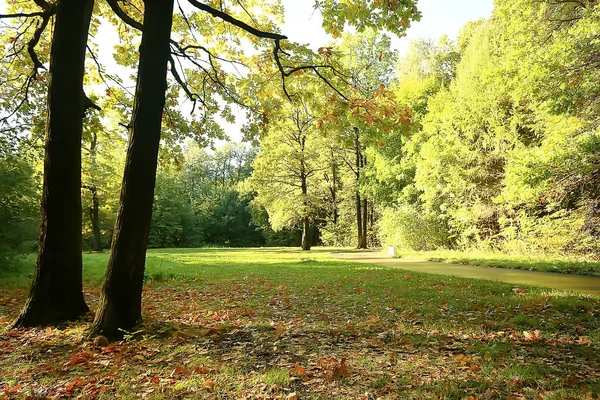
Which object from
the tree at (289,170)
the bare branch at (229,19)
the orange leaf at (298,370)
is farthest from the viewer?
the tree at (289,170)

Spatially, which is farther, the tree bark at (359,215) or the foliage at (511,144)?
the tree bark at (359,215)

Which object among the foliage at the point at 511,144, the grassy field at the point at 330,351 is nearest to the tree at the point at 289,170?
the foliage at the point at 511,144

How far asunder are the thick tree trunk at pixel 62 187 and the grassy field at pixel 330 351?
0.41 m

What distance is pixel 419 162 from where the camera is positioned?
1911 cm

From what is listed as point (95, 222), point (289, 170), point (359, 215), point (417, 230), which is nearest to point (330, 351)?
point (417, 230)

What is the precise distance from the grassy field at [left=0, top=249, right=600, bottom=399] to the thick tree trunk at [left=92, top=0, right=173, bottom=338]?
363mm

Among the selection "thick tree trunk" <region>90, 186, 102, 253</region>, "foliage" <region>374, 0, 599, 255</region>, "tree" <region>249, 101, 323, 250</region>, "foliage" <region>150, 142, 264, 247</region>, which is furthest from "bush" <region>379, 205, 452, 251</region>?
"foliage" <region>150, 142, 264, 247</region>

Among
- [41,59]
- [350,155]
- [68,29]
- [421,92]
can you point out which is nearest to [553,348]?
[68,29]

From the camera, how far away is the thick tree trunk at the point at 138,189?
4188 mm


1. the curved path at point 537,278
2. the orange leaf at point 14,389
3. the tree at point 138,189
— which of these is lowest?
the orange leaf at point 14,389

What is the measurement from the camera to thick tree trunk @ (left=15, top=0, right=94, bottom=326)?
4742 millimetres

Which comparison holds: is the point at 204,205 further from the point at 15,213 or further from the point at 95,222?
the point at 15,213

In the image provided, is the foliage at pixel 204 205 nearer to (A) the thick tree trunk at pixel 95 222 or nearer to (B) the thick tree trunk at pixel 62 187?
(A) the thick tree trunk at pixel 95 222

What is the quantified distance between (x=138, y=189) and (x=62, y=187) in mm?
1383
